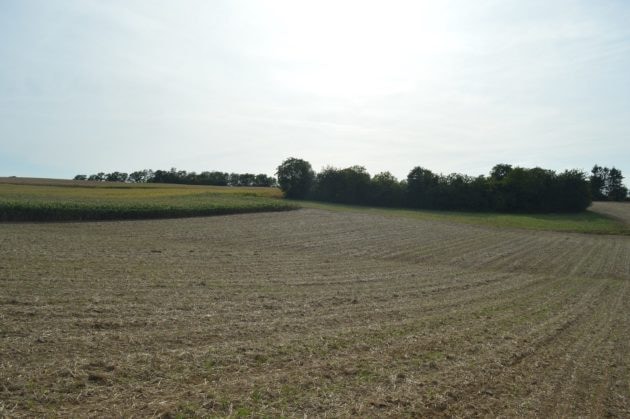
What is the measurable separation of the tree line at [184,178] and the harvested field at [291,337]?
96.7m

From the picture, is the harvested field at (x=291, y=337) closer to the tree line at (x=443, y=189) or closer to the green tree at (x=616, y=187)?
the tree line at (x=443, y=189)

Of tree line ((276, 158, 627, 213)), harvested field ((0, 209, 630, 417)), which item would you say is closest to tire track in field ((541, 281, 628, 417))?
harvested field ((0, 209, 630, 417))

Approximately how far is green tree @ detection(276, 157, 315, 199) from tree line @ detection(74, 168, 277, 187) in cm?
3648

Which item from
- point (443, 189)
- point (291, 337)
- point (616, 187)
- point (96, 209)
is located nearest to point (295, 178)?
point (443, 189)

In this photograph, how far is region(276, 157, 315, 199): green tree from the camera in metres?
85.2

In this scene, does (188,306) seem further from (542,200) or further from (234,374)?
(542,200)

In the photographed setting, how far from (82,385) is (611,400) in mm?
8963

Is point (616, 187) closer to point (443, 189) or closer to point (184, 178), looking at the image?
point (443, 189)

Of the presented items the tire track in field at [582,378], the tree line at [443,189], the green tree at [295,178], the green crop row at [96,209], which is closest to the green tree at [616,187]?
the tree line at [443,189]

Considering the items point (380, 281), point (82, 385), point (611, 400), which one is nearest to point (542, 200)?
point (380, 281)

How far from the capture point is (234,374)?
766 centimetres

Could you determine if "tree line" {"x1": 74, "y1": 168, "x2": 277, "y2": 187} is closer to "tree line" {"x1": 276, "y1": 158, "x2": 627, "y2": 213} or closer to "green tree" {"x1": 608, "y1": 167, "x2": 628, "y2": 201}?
"tree line" {"x1": 276, "y1": 158, "x2": 627, "y2": 213}

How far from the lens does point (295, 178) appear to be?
8506cm

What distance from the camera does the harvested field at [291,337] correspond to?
6.93m
